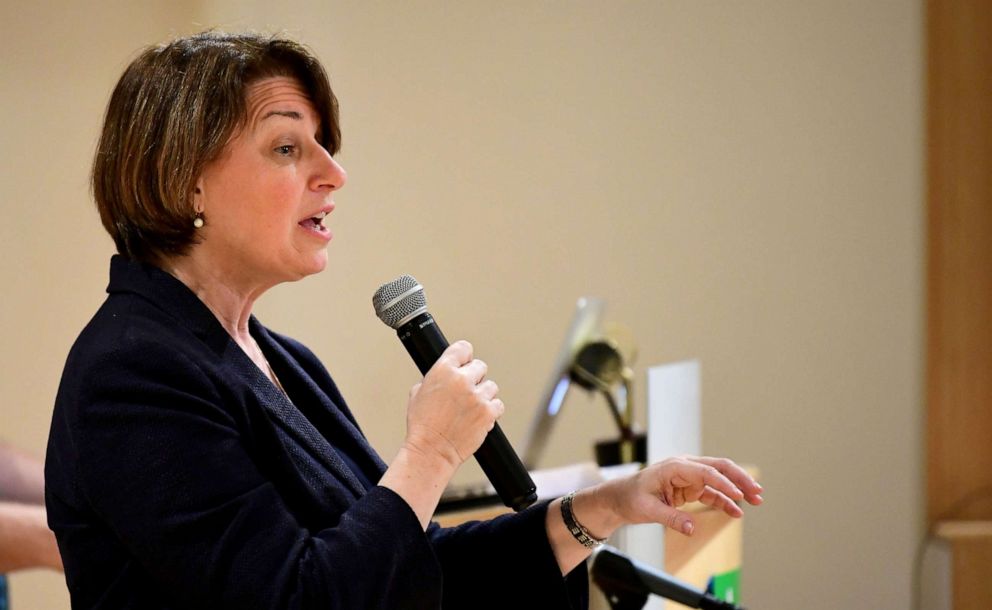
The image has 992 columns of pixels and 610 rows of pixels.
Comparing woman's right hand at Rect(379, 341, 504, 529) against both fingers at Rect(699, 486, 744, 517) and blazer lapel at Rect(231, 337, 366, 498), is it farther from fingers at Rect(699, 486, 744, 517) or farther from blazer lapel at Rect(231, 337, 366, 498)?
fingers at Rect(699, 486, 744, 517)

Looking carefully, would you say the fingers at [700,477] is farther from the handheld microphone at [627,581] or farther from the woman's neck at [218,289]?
the woman's neck at [218,289]

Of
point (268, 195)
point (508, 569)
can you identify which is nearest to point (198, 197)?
point (268, 195)

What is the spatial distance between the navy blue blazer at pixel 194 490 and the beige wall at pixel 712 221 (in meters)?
2.91

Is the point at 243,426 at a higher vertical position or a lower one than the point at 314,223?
lower

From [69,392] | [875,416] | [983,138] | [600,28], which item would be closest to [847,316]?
[875,416]

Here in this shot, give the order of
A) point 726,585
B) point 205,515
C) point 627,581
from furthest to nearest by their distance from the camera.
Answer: point 726,585 < point 627,581 < point 205,515

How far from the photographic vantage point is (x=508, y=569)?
1.66 m

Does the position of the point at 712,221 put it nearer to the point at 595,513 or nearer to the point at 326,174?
the point at 595,513

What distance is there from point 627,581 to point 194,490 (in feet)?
3.14

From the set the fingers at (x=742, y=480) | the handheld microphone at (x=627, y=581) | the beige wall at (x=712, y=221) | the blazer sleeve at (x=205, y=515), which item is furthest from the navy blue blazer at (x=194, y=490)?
the beige wall at (x=712, y=221)

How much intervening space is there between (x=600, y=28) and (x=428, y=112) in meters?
0.77

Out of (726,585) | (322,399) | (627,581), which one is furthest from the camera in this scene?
(726,585)

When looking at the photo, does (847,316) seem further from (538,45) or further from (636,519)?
(636,519)

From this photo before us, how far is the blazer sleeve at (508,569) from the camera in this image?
5.41ft
